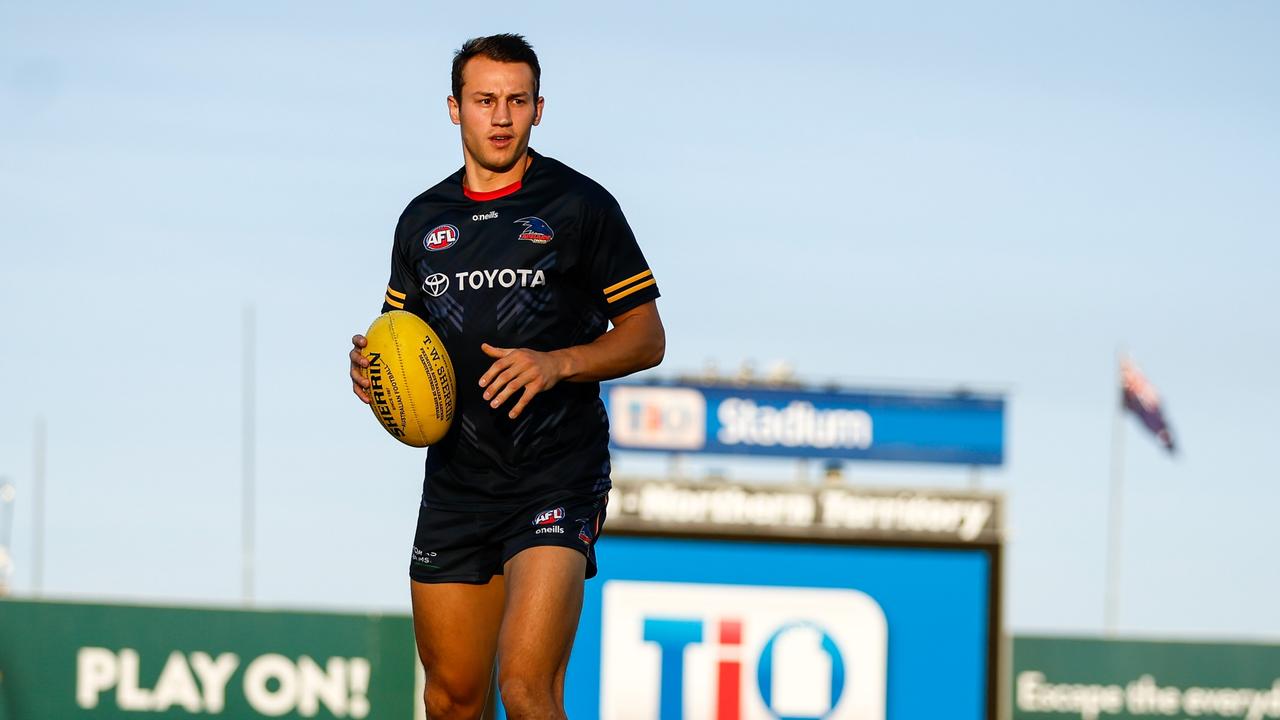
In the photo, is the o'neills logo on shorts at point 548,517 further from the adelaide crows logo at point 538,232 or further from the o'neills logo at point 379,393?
the adelaide crows logo at point 538,232

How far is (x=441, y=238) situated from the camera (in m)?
6.94

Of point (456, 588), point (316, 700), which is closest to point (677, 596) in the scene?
point (316, 700)

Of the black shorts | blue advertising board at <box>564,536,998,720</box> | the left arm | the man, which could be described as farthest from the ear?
blue advertising board at <box>564,536,998,720</box>

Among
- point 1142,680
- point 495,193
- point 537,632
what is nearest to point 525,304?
point 495,193

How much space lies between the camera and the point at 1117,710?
21.0 m

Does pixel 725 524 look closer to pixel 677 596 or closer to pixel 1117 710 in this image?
pixel 677 596

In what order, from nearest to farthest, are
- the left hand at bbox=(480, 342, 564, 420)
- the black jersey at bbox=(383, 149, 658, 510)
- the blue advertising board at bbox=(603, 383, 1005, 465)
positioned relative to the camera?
the left hand at bbox=(480, 342, 564, 420), the black jersey at bbox=(383, 149, 658, 510), the blue advertising board at bbox=(603, 383, 1005, 465)

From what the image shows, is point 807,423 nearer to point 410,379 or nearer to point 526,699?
point 410,379

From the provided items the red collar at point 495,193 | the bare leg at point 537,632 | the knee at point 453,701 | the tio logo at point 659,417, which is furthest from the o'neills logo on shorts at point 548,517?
the tio logo at point 659,417

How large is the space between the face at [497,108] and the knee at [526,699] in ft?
5.90

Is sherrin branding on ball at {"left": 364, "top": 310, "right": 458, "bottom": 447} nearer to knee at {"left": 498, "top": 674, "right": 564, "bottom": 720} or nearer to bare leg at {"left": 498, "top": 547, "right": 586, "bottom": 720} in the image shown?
bare leg at {"left": 498, "top": 547, "right": 586, "bottom": 720}

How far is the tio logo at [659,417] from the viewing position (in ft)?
75.2

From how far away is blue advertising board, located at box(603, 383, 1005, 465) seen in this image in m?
19.9

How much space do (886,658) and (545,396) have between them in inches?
347
